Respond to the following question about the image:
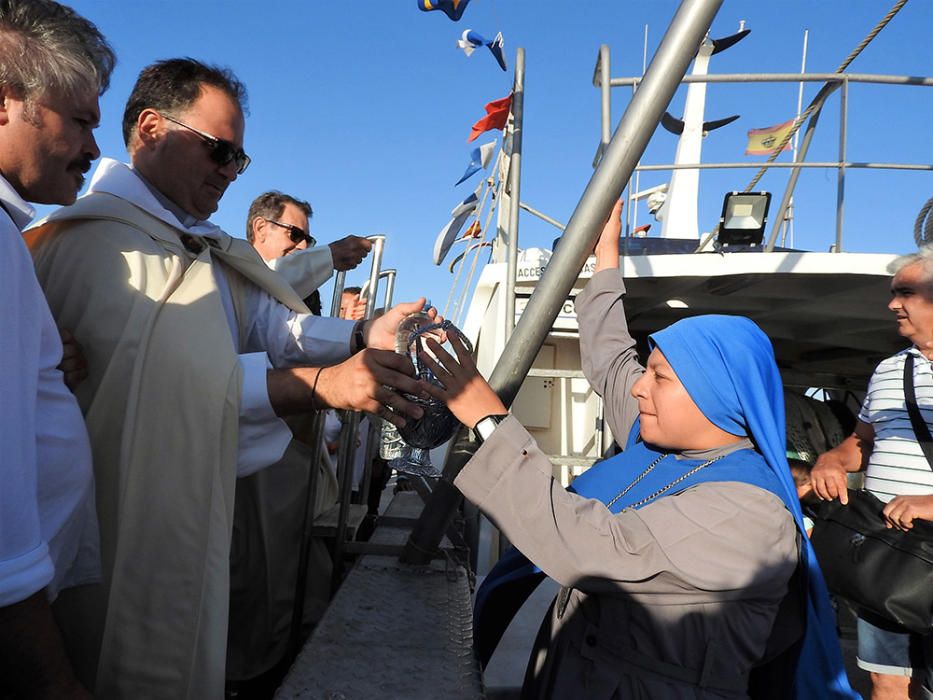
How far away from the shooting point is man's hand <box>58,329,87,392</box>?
1.31 meters

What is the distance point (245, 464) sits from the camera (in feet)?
4.96

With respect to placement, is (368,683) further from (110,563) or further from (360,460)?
(360,460)

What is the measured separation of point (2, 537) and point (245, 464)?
61 centimetres

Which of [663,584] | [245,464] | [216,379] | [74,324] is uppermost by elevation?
[74,324]

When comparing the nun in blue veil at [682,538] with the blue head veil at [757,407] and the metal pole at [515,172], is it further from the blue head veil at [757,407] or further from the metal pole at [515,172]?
the metal pole at [515,172]

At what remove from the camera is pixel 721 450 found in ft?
5.05

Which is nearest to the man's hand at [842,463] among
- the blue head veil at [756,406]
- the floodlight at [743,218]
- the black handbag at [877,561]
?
the black handbag at [877,561]

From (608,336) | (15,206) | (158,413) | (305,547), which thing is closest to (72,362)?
(158,413)

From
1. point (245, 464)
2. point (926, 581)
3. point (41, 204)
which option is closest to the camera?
point (41, 204)

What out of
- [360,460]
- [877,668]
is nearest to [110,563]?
[877,668]

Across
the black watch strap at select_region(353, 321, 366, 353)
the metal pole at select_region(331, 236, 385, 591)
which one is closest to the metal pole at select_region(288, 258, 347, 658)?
the metal pole at select_region(331, 236, 385, 591)

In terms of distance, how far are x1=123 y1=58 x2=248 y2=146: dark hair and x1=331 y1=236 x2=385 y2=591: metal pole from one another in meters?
1.02

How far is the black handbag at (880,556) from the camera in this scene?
225 centimetres

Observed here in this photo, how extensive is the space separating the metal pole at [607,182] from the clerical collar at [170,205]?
3.16 ft
